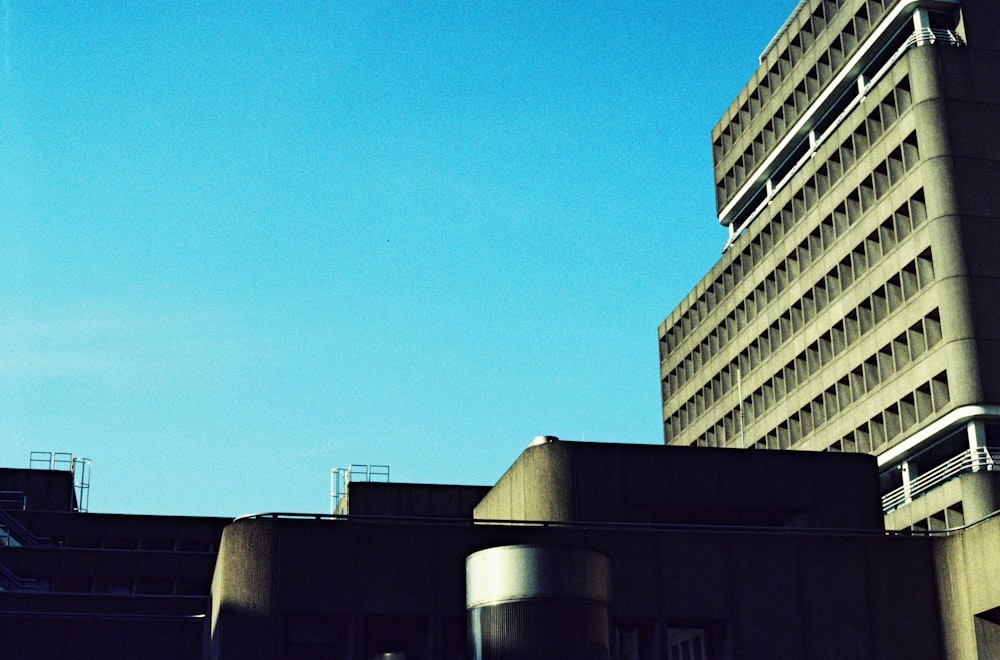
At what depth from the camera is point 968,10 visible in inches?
3324

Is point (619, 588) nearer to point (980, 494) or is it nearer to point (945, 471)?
point (980, 494)

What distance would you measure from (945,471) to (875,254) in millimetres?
13982

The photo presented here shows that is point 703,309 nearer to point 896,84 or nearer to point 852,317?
point 852,317

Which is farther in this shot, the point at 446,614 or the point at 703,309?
the point at 703,309

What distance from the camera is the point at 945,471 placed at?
79.5 metres

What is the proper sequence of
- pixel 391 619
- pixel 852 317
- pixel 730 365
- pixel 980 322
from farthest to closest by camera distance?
pixel 730 365 < pixel 852 317 < pixel 980 322 < pixel 391 619

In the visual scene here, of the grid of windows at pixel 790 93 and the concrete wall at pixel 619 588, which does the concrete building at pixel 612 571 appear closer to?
the concrete wall at pixel 619 588

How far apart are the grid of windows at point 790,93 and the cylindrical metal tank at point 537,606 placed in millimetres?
55313

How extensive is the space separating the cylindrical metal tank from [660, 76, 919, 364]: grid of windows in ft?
152

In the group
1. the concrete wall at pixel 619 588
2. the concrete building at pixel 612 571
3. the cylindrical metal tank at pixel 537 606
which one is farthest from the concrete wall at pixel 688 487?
the cylindrical metal tank at pixel 537 606

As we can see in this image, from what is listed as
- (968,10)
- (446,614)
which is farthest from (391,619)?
(968,10)

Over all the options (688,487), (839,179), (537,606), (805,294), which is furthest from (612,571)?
(805,294)

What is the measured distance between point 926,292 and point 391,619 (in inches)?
1767

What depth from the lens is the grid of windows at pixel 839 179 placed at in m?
83.8
